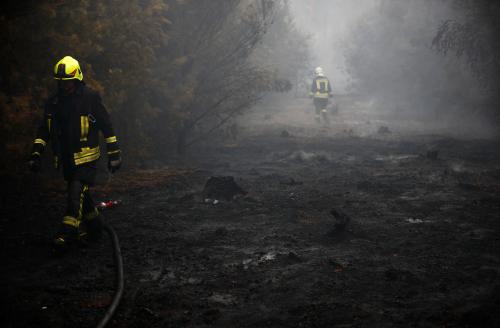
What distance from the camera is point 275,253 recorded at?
547 centimetres

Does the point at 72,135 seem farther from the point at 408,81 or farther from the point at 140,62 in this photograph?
the point at 408,81

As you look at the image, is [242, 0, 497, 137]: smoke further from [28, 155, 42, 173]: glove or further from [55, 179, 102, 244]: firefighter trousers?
[28, 155, 42, 173]: glove

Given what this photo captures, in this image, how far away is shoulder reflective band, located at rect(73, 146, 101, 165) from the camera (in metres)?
5.38

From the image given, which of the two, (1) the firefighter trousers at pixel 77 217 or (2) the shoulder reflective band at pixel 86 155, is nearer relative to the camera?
(1) the firefighter trousers at pixel 77 217

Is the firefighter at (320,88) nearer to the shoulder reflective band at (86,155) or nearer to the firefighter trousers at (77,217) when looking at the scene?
the shoulder reflective band at (86,155)

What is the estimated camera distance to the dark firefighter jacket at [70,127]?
17.6 ft

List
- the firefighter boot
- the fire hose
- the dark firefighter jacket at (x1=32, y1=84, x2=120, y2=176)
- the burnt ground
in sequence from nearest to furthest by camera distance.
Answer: the fire hose < the burnt ground < the firefighter boot < the dark firefighter jacket at (x1=32, y1=84, x2=120, y2=176)

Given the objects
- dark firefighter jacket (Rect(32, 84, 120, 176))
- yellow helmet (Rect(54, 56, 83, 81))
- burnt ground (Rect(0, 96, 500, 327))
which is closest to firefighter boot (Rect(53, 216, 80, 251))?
burnt ground (Rect(0, 96, 500, 327))

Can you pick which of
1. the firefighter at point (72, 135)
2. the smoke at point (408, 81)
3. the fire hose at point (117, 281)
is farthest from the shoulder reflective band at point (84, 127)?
the smoke at point (408, 81)

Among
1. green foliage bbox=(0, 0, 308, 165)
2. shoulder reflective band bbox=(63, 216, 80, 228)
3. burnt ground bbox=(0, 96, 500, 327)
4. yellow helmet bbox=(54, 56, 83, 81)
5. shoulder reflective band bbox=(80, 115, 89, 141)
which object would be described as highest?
green foliage bbox=(0, 0, 308, 165)

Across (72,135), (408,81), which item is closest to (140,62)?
(72,135)

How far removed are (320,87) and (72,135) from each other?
48.0 ft

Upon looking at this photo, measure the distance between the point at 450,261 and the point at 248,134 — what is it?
1246 centimetres

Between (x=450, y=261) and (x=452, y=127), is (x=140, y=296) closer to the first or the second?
(x=450, y=261)
